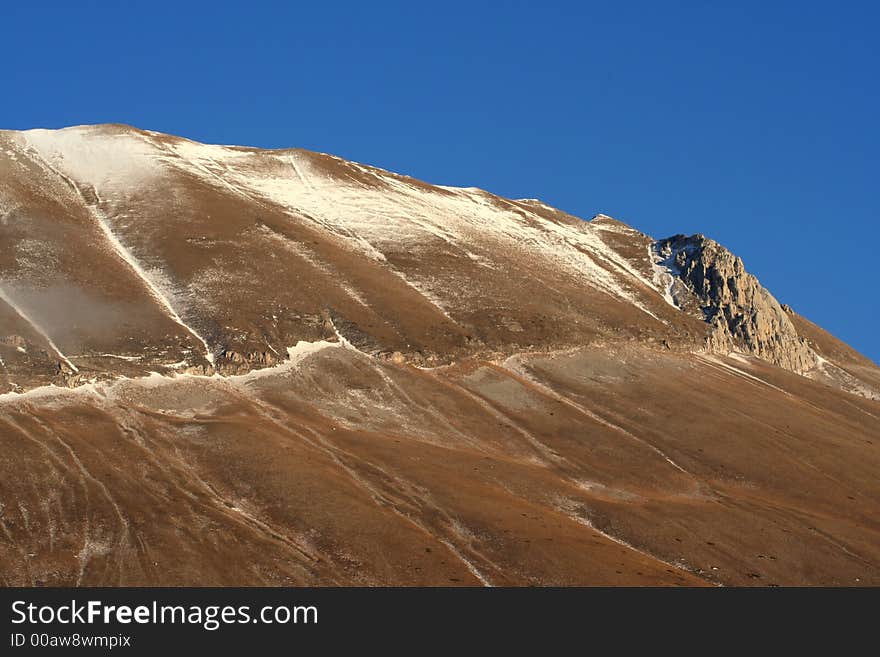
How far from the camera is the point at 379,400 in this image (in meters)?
80.1

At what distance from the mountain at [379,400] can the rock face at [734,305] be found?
1.08 feet

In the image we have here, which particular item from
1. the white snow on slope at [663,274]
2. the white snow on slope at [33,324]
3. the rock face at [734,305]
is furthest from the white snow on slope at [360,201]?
the white snow on slope at [33,324]

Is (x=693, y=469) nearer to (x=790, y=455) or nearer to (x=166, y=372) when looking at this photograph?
(x=790, y=455)

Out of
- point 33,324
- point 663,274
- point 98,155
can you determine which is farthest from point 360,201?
point 33,324

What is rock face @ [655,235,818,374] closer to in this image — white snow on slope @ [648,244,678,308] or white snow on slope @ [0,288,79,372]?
white snow on slope @ [648,244,678,308]

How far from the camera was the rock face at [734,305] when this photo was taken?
113 m

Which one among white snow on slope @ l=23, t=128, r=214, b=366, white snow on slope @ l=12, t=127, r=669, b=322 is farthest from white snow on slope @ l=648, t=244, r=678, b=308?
white snow on slope @ l=23, t=128, r=214, b=366

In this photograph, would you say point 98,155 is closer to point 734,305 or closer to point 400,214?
point 400,214

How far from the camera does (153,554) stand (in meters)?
56.8

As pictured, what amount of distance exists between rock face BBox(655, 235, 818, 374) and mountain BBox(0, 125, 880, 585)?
330mm

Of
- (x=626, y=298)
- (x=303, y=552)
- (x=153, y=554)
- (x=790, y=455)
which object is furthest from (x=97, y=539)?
(x=626, y=298)

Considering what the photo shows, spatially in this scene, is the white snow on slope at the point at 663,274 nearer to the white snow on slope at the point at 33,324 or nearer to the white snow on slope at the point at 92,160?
the white snow on slope at the point at 92,160

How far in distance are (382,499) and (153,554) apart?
44.0 feet

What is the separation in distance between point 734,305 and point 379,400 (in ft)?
153
